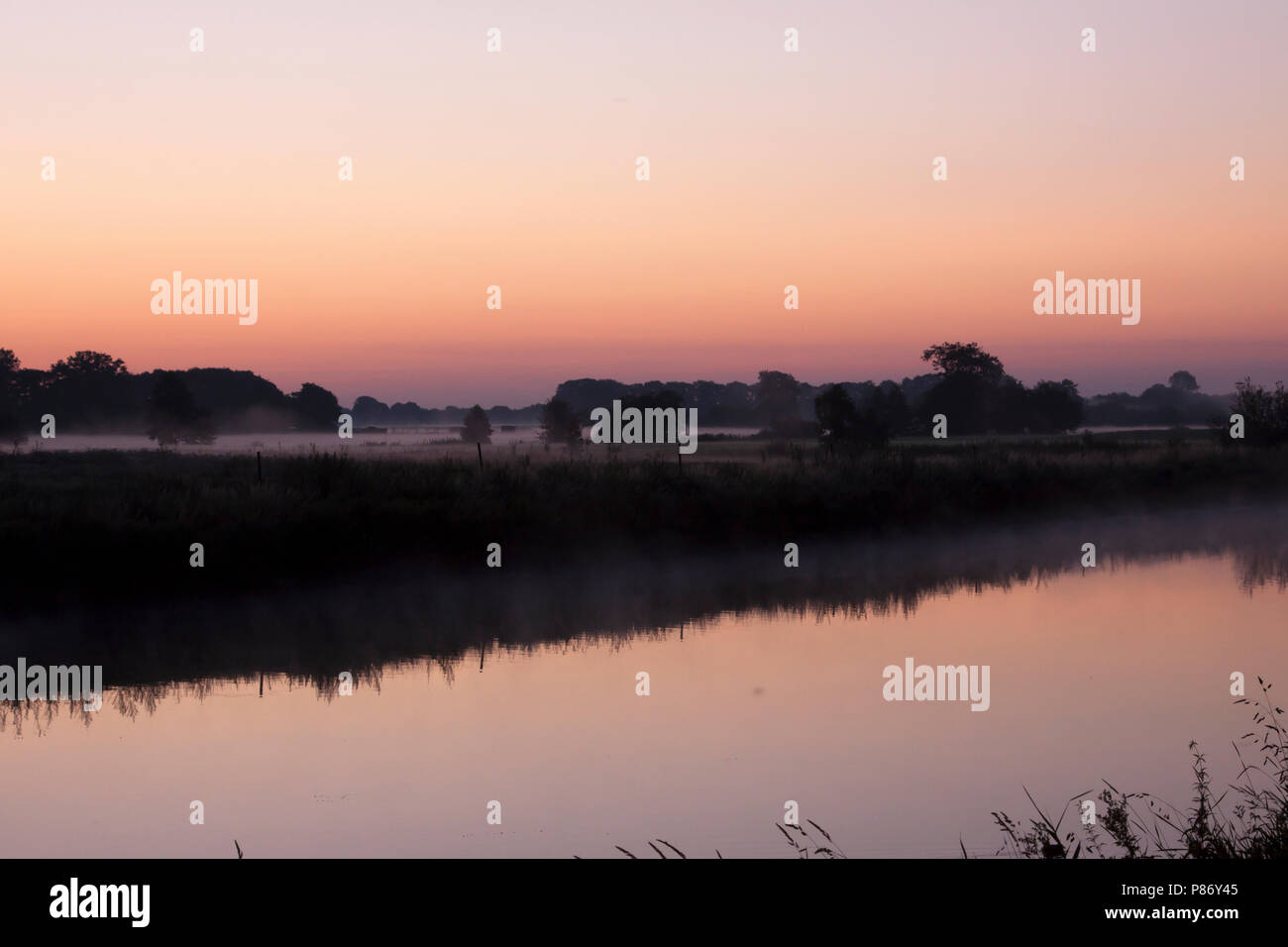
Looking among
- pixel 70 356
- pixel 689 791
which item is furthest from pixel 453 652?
pixel 70 356

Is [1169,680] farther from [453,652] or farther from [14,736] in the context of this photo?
[14,736]

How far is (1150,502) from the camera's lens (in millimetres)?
36125

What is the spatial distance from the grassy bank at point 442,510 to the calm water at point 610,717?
1.13 metres

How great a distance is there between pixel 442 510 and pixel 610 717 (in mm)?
10502

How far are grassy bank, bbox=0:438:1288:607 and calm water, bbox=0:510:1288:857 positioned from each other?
1.13m

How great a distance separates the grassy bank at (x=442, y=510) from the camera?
16.4m

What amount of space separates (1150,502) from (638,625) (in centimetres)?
2629

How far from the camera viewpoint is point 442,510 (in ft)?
66.6
